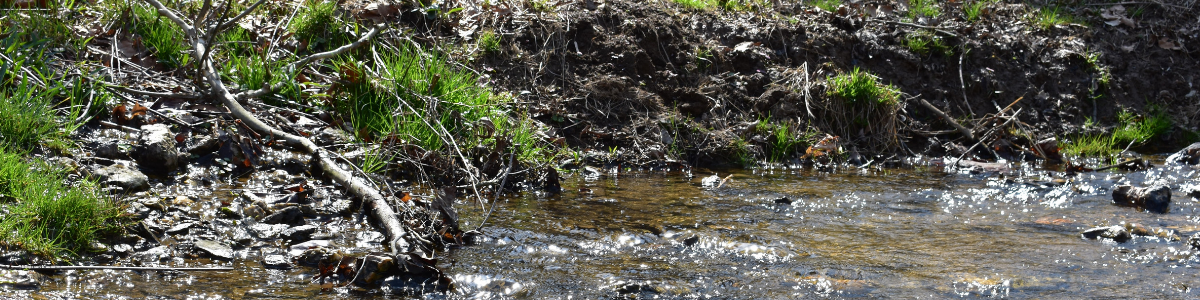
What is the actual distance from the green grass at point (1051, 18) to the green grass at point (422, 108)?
5.17 m

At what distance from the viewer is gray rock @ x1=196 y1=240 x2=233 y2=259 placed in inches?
110

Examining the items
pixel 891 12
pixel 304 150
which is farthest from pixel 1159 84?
pixel 304 150

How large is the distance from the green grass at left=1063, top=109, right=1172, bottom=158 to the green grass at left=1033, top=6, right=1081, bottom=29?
1069 mm

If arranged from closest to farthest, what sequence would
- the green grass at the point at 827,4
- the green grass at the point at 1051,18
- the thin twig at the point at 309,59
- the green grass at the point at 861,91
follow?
the thin twig at the point at 309,59, the green grass at the point at 861,91, the green grass at the point at 827,4, the green grass at the point at 1051,18

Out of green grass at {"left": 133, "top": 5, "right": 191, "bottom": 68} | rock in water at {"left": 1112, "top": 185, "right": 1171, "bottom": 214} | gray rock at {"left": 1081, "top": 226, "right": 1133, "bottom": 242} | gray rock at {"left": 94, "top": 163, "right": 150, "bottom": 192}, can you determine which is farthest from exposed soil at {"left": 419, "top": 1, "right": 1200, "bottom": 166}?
gray rock at {"left": 94, "top": 163, "right": 150, "bottom": 192}

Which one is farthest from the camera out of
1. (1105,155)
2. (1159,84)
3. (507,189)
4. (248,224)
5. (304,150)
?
(1159,84)

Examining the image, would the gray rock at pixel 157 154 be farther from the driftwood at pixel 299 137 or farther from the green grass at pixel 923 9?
the green grass at pixel 923 9

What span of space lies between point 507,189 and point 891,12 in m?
4.39

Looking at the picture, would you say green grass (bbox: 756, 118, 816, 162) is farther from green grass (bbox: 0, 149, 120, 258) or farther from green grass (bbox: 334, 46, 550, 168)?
green grass (bbox: 0, 149, 120, 258)

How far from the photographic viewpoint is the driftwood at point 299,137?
304 cm

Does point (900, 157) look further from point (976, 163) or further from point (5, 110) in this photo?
point (5, 110)

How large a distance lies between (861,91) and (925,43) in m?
1.21

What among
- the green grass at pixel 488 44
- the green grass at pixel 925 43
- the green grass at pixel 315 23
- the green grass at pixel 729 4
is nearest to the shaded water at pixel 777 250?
the green grass at pixel 488 44

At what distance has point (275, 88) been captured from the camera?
4414mm
